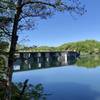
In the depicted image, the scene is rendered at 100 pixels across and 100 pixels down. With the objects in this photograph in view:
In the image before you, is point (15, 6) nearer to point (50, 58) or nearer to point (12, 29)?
point (12, 29)

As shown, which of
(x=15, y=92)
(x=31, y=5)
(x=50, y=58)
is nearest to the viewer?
(x=31, y=5)

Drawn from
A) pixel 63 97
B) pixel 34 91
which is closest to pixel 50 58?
pixel 63 97

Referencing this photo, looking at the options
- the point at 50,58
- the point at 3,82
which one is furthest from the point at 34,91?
the point at 50,58

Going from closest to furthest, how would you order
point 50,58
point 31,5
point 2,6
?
point 2,6 < point 31,5 < point 50,58

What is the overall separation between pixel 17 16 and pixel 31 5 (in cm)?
72

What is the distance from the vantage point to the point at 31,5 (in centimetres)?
1152

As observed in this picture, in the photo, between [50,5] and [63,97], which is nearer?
[50,5]

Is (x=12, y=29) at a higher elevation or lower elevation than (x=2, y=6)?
lower

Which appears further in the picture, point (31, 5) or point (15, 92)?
point (15, 92)

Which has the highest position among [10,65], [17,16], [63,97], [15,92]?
[17,16]

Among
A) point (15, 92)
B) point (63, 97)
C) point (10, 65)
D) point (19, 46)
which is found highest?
point (19, 46)

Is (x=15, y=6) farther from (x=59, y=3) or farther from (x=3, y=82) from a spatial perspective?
(x=3, y=82)

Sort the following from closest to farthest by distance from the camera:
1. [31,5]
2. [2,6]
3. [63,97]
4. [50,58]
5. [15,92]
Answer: [2,6] → [31,5] → [15,92] → [63,97] → [50,58]

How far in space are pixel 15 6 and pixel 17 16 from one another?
435 millimetres
